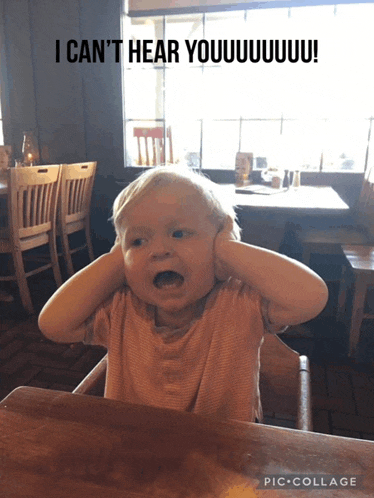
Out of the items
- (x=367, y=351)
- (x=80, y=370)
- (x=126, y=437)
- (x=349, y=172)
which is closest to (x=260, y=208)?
(x=367, y=351)

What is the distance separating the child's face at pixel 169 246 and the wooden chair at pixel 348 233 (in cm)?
192

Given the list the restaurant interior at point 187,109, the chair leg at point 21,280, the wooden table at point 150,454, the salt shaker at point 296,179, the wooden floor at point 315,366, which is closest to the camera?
the wooden table at point 150,454

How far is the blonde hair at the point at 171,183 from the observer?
0.68 meters

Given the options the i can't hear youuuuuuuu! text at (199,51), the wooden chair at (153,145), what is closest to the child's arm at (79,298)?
the wooden chair at (153,145)

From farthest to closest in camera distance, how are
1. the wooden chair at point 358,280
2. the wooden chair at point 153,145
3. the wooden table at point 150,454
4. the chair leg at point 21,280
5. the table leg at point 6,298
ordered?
the wooden chair at point 153,145, the table leg at point 6,298, the chair leg at point 21,280, the wooden chair at point 358,280, the wooden table at point 150,454

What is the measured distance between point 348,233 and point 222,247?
2.26m

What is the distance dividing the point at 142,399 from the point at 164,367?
0.07m

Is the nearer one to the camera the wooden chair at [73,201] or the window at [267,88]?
the wooden chair at [73,201]

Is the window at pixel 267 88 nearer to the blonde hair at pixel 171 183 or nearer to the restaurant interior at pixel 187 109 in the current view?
the restaurant interior at pixel 187 109

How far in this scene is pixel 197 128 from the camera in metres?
3.53

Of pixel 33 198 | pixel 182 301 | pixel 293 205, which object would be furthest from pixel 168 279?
A: pixel 33 198

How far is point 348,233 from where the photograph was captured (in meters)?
2.69

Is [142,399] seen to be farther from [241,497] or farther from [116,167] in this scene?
[116,167]

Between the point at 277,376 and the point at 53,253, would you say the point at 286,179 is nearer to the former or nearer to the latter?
the point at 53,253
